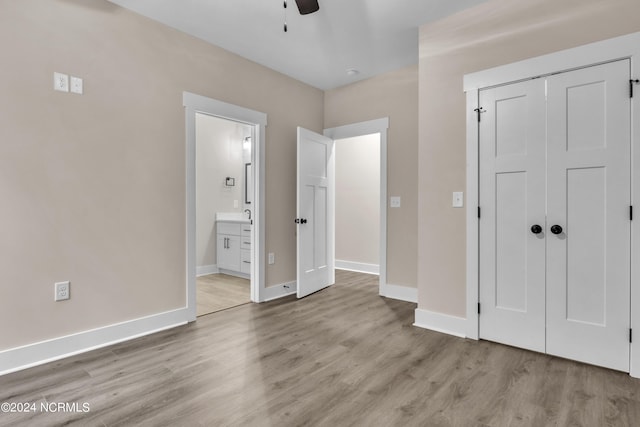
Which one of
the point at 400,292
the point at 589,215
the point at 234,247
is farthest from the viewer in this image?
the point at 234,247

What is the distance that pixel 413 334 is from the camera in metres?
2.81

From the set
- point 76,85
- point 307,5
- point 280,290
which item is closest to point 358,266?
point 280,290

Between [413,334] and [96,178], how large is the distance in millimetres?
2827

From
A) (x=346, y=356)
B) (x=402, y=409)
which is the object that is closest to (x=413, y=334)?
(x=346, y=356)

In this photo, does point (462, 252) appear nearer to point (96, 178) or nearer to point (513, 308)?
point (513, 308)

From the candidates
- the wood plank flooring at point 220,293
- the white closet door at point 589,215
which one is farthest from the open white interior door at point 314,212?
the white closet door at point 589,215

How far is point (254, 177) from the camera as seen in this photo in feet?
12.4

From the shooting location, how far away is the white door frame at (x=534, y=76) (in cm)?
210

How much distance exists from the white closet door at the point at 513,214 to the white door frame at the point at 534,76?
0.06 metres

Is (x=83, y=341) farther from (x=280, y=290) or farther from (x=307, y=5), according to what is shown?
(x=307, y=5)

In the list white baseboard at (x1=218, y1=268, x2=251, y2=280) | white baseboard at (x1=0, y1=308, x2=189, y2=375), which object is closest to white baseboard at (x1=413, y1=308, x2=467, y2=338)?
white baseboard at (x1=0, y1=308, x2=189, y2=375)

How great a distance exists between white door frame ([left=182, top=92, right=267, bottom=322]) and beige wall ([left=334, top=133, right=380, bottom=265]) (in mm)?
2240

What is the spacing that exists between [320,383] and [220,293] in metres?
2.48

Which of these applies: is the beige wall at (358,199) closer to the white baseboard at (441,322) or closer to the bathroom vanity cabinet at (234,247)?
the bathroom vanity cabinet at (234,247)
